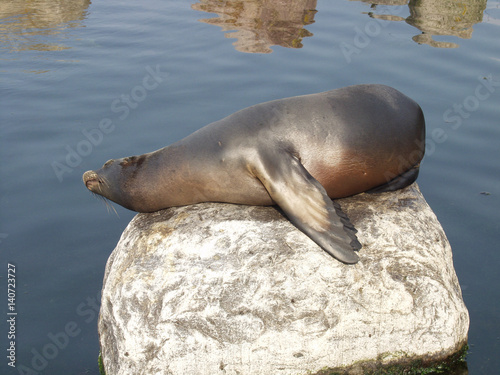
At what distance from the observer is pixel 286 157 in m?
4.87

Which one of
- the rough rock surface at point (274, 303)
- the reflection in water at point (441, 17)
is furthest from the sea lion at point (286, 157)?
the reflection in water at point (441, 17)

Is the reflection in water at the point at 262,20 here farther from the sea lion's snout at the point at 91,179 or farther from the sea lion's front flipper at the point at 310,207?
the sea lion's front flipper at the point at 310,207

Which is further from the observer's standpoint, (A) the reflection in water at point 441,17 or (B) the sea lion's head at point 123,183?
(A) the reflection in water at point 441,17

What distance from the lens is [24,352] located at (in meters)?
5.26

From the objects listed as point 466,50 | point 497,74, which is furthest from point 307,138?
point 466,50

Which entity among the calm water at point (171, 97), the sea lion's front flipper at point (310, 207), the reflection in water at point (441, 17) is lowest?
the calm water at point (171, 97)

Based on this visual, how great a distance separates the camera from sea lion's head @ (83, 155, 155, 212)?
5.43 meters

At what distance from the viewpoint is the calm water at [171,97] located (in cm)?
591

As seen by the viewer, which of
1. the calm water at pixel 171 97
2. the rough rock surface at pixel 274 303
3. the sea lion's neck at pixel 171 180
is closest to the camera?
the rough rock surface at pixel 274 303

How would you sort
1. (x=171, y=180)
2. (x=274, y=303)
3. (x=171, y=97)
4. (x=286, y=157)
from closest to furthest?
(x=274, y=303) < (x=286, y=157) < (x=171, y=180) < (x=171, y=97)

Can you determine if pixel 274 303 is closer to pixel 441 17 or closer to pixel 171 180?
pixel 171 180

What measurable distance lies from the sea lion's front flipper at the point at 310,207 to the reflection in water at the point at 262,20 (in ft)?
22.1

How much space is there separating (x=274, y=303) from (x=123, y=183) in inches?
75.2

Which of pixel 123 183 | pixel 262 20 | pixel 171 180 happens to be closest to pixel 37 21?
pixel 262 20
